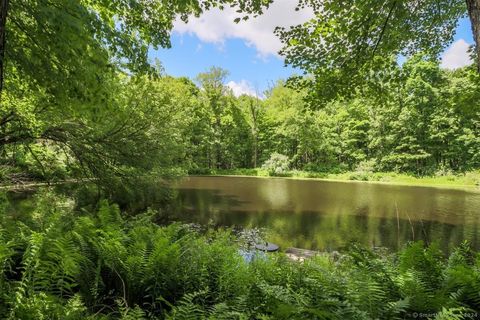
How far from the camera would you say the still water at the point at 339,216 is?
11.0 meters

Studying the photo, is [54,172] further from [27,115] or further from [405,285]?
[405,285]

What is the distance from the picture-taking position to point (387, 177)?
33438 mm

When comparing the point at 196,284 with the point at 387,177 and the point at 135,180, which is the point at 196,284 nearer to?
the point at 135,180

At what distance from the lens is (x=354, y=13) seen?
13.8 feet

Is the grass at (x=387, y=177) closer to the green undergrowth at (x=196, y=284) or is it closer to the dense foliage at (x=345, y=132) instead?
the dense foliage at (x=345, y=132)

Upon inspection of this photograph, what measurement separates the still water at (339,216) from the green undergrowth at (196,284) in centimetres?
551

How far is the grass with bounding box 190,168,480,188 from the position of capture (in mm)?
28978

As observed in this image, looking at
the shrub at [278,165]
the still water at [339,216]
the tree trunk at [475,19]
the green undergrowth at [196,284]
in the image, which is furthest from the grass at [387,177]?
the green undergrowth at [196,284]

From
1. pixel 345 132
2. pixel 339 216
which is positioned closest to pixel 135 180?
pixel 339 216

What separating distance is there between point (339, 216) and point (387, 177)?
72.2 ft

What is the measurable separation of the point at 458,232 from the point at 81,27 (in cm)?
1366

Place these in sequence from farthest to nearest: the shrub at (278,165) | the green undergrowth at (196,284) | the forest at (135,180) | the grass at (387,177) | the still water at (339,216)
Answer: the shrub at (278,165) < the grass at (387,177) < the still water at (339,216) < the forest at (135,180) < the green undergrowth at (196,284)

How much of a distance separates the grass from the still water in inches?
346

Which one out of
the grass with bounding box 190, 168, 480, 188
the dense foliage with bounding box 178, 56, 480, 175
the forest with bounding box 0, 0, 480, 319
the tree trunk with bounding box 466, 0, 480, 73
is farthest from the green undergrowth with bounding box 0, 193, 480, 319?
the grass with bounding box 190, 168, 480, 188
